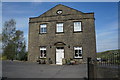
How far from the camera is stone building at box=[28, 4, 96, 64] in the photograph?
1900 centimetres

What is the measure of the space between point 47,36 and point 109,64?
16.9m

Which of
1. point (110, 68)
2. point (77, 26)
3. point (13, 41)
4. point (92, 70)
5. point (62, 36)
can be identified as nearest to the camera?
point (110, 68)

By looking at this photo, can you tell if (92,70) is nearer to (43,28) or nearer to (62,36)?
(62,36)

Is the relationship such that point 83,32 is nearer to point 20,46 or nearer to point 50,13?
point 50,13

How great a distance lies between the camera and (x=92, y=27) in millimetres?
19141

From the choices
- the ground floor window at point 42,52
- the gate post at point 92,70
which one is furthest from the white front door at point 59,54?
the gate post at point 92,70

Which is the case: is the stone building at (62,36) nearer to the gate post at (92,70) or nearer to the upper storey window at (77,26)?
the upper storey window at (77,26)

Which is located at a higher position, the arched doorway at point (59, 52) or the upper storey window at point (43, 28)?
the upper storey window at point (43, 28)

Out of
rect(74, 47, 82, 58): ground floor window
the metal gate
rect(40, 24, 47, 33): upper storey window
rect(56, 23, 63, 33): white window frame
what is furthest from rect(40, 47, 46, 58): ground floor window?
the metal gate

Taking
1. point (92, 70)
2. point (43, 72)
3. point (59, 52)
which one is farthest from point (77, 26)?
point (92, 70)

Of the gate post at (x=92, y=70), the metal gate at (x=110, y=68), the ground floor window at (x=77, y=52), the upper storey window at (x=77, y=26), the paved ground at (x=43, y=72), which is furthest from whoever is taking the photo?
the upper storey window at (x=77, y=26)

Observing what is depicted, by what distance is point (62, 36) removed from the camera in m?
20.0

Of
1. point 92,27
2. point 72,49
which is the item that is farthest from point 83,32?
point 72,49

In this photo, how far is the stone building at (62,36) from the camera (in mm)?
19000
